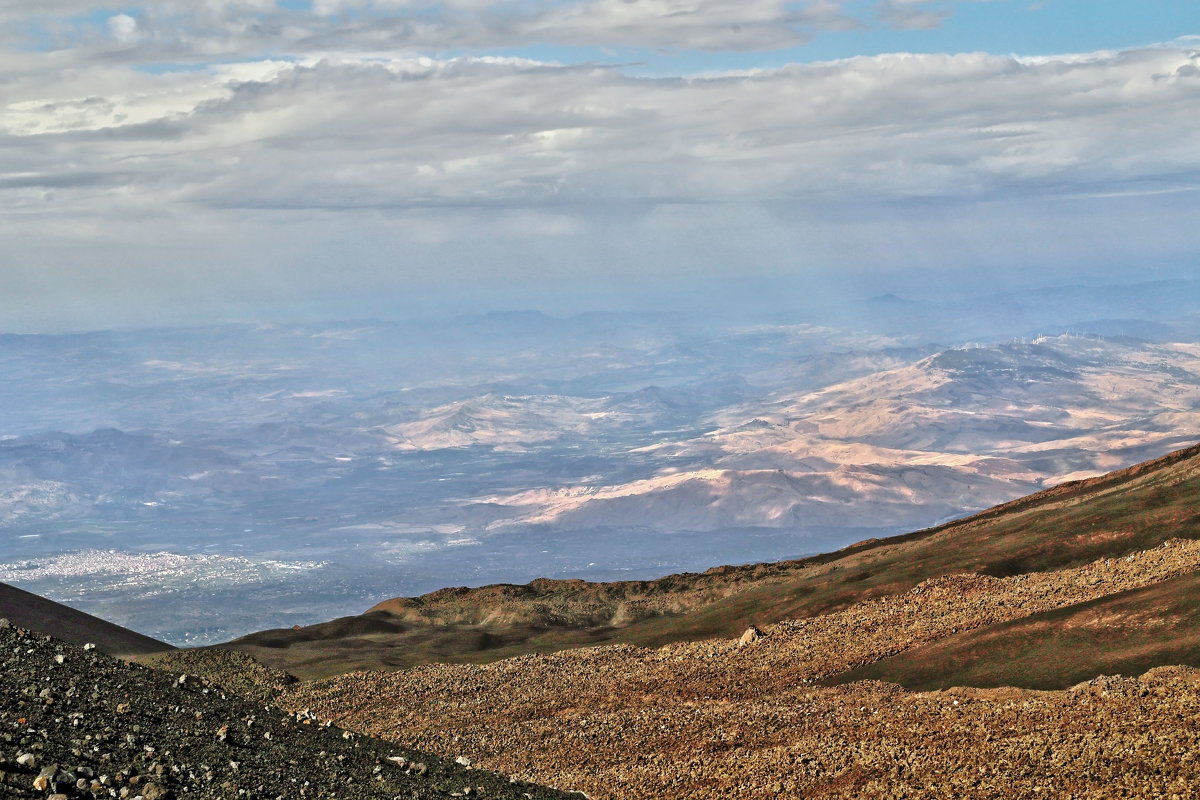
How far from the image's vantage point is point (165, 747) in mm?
37406

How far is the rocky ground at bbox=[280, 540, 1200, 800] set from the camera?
40.5 meters

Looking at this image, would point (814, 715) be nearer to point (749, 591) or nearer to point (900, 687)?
point (900, 687)

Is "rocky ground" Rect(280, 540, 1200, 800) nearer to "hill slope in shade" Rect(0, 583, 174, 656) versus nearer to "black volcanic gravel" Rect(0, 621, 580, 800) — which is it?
"black volcanic gravel" Rect(0, 621, 580, 800)

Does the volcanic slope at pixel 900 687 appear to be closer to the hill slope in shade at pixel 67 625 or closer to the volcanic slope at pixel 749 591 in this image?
the volcanic slope at pixel 749 591

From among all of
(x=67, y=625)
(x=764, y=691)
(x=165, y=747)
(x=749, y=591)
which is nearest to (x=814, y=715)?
(x=764, y=691)

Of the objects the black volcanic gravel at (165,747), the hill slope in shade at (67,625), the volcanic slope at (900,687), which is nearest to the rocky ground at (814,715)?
the volcanic slope at (900,687)

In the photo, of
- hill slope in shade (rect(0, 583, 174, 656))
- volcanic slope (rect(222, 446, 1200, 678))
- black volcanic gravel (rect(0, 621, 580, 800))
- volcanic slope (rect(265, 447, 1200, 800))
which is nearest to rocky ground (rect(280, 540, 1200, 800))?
volcanic slope (rect(265, 447, 1200, 800))

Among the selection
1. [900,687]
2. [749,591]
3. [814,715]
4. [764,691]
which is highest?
[749,591]

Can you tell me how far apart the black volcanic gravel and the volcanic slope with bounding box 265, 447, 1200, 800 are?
983 centimetres

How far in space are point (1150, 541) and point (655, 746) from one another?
4854cm

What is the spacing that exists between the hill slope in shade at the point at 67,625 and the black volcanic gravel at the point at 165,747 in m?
47.8

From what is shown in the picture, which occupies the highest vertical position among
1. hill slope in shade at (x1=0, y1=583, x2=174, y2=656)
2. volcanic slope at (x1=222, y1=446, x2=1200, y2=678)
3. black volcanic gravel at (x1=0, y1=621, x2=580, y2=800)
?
hill slope in shade at (x1=0, y1=583, x2=174, y2=656)

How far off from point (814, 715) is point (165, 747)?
1289 inches

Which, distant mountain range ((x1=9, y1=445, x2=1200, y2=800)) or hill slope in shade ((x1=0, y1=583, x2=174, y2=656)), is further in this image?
hill slope in shade ((x1=0, y1=583, x2=174, y2=656))
